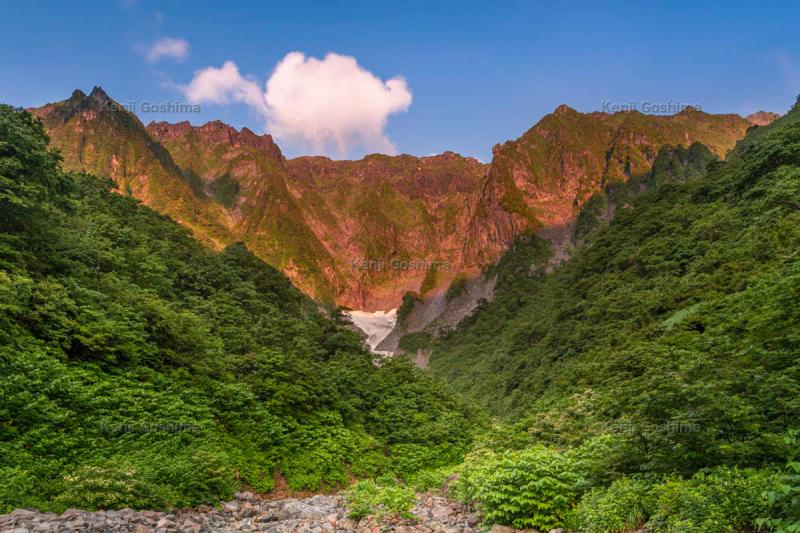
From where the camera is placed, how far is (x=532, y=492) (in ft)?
32.3

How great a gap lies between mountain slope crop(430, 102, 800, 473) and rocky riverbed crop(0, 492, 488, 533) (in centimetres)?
534

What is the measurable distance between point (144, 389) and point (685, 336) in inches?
915

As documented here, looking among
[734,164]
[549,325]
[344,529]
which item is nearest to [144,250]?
[344,529]

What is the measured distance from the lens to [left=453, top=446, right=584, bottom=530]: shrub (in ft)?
31.1

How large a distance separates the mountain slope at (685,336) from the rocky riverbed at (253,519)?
17.5 feet

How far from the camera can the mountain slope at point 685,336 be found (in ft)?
30.2

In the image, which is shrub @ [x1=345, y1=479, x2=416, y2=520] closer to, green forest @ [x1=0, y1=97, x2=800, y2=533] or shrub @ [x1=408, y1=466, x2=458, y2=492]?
green forest @ [x1=0, y1=97, x2=800, y2=533]

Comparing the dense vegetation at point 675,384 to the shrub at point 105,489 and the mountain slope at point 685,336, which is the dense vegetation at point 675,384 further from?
the shrub at point 105,489

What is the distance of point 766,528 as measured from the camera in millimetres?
6359

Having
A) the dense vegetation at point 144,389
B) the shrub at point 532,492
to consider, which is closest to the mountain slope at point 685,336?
the shrub at point 532,492

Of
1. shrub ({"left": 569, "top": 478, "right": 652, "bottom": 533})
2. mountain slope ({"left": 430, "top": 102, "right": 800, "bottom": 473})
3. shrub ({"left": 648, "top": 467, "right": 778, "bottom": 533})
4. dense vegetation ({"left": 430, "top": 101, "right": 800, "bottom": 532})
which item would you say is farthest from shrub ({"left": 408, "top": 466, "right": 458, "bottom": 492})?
shrub ({"left": 648, "top": 467, "right": 778, "bottom": 533})

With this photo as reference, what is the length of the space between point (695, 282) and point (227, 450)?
3039cm

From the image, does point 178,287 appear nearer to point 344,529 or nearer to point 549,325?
point 344,529

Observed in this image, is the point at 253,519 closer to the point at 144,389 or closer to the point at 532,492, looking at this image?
the point at 144,389
